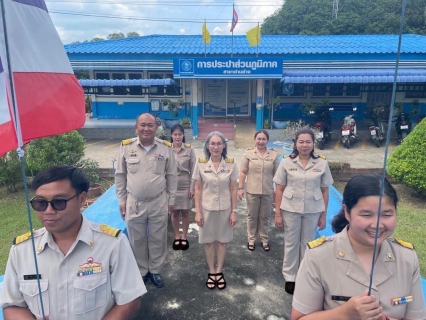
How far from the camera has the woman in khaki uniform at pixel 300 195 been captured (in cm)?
311

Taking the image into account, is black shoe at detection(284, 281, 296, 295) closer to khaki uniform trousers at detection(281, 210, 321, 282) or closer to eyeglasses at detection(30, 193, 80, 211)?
khaki uniform trousers at detection(281, 210, 321, 282)

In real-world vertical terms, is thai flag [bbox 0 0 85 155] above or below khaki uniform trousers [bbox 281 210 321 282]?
above

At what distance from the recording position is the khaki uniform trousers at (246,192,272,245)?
13.1 ft

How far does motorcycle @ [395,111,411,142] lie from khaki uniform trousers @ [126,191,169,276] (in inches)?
391

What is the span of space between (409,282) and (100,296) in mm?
1415

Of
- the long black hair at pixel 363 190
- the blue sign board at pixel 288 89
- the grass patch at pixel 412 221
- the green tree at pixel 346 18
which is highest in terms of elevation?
the green tree at pixel 346 18

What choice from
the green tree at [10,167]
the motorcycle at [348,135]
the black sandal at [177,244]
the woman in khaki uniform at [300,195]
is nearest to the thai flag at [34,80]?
the woman in khaki uniform at [300,195]

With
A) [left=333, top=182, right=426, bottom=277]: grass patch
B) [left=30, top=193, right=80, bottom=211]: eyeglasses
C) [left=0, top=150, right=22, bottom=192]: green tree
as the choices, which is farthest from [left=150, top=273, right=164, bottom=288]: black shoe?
[left=0, top=150, right=22, bottom=192]: green tree

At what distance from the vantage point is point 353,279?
1.43 meters

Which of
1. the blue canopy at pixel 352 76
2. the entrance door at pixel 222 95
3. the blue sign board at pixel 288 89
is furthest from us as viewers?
the entrance door at pixel 222 95

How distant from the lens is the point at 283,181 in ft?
10.6

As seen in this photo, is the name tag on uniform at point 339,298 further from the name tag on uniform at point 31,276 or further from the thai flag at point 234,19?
the thai flag at point 234,19

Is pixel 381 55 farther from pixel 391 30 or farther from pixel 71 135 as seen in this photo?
pixel 391 30

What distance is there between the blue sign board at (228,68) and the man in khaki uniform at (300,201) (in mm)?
7958
